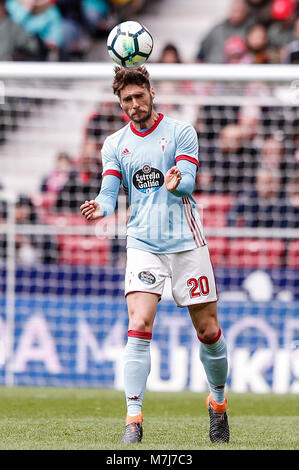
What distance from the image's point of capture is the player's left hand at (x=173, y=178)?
585cm

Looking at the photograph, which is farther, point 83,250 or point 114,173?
point 83,250

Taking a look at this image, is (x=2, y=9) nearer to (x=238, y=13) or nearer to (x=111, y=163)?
(x=238, y=13)

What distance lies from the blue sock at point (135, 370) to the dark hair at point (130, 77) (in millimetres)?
1543

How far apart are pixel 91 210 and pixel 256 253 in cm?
567

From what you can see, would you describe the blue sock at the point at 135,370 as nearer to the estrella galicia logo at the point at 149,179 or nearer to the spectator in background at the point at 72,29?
the estrella galicia logo at the point at 149,179

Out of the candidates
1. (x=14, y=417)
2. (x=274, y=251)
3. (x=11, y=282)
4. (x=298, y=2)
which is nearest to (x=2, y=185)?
(x=11, y=282)

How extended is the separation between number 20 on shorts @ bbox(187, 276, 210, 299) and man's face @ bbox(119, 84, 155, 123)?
1044 mm

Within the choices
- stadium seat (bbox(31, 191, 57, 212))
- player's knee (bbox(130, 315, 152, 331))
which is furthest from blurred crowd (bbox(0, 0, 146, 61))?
player's knee (bbox(130, 315, 152, 331))

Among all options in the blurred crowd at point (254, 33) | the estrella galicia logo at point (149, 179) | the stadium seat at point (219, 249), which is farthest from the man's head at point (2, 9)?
the estrella galicia logo at point (149, 179)

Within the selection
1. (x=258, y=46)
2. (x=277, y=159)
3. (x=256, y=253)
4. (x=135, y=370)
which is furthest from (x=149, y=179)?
(x=258, y=46)

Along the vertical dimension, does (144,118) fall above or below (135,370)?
above

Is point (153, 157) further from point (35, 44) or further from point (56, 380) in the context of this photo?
point (35, 44)

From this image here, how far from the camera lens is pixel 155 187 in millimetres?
6199

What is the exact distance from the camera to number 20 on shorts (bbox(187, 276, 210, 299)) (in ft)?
20.3
